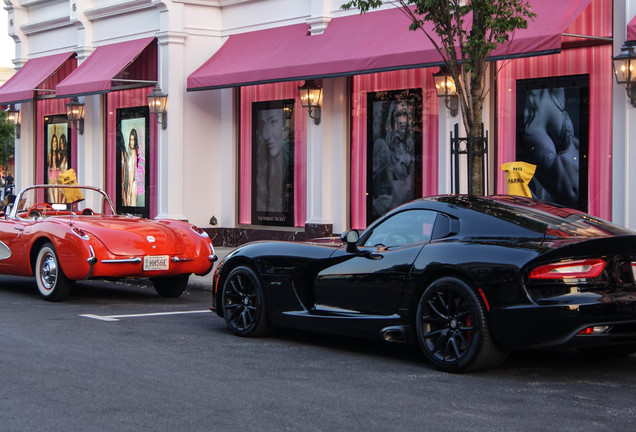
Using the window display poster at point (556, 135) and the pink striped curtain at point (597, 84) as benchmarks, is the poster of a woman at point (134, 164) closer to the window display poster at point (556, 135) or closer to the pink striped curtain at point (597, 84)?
the window display poster at point (556, 135)

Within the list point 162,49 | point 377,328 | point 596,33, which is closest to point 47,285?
point 377,328

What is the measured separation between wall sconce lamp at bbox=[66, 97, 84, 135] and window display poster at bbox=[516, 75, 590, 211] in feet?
41.9

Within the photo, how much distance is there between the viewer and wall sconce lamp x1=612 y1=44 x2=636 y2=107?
1273 cm

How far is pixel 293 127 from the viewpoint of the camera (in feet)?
62.2

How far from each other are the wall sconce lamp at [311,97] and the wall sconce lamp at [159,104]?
3.73 metres

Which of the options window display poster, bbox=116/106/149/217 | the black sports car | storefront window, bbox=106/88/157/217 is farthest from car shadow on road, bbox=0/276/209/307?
window display poster, bbox=116/106/149/217

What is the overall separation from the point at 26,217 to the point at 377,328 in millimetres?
6903

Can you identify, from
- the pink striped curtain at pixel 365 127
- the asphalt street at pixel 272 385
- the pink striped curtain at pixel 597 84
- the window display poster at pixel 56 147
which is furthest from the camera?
the window display poster at pixel 56 147

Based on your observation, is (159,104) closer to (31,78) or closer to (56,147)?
(31,78)

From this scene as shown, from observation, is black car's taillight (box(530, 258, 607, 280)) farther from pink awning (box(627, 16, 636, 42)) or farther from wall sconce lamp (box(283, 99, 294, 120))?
wall sconce lamp (box(283, 99, 294, 120))

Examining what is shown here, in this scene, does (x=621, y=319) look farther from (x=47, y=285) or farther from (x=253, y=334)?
(x=47, y=285)

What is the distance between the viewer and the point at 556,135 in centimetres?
1432

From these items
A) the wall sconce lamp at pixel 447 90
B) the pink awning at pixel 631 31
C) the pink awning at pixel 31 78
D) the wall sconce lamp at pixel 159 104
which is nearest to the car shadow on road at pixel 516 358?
the pink awning at pixel 631 31

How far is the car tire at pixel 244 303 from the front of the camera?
8.51 metres
